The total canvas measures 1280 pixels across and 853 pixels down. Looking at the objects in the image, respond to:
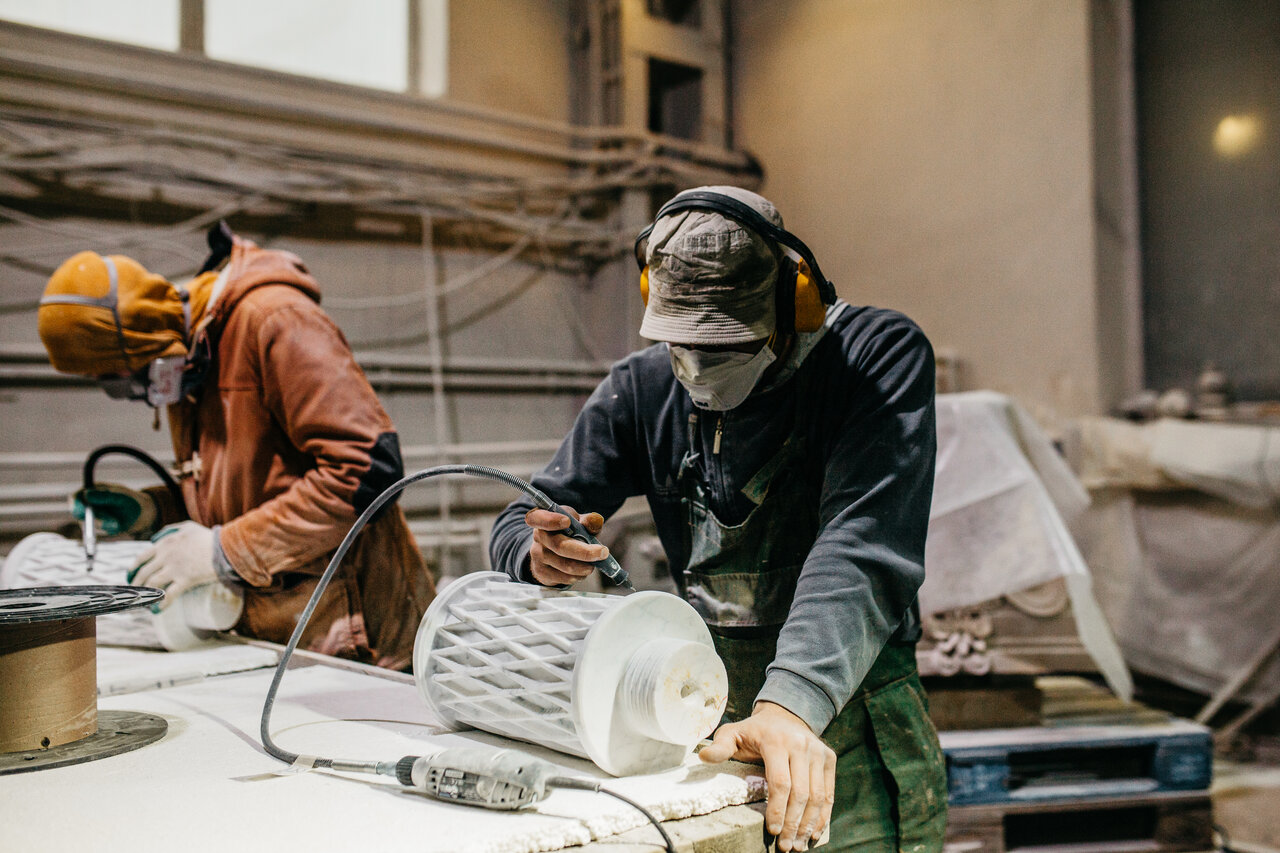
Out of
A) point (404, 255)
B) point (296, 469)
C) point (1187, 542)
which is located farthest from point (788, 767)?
point (404, 255)

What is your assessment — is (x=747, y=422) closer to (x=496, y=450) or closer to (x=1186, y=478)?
(x=1186, y=478)

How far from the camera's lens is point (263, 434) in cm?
181

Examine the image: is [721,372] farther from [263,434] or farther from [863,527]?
[263,434]

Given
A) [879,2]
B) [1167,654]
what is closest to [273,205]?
[879,2]

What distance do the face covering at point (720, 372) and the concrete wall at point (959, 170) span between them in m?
3.06

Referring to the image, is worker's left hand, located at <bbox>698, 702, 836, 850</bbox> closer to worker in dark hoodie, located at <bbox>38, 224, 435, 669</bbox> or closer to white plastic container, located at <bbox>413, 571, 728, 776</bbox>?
white plastic container, located at <bbox>413, 571, 728, 776</bbox>

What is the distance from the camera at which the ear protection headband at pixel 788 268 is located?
115 cm

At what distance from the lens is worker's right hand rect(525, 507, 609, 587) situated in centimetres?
107

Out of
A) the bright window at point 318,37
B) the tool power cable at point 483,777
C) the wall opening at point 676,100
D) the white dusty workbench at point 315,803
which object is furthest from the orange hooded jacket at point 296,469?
the wall opening at point 676,100

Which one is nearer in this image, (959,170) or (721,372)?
(721,372)

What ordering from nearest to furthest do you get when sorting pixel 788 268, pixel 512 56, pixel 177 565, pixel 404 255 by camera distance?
pixel 788 268, pixel 177 565, pixel 404 255, pixel 512 56

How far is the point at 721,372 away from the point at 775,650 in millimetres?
421

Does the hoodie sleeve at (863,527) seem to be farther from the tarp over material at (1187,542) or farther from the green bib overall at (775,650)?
the tarp over material at (1187,542)

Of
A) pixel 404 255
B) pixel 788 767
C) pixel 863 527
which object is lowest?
pixel 788 767
